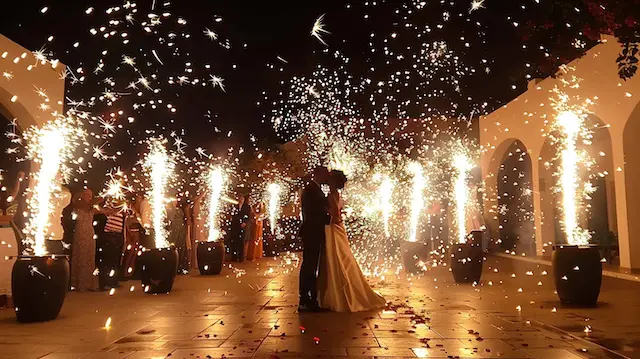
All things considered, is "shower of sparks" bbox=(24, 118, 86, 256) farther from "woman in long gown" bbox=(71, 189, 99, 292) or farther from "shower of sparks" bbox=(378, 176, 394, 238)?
"shower of sparks" bbox=(378, 176, 394, 238)

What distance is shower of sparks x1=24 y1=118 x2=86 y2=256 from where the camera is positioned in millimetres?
10617

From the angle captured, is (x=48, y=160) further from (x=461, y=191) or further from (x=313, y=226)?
(x=461, y=191)

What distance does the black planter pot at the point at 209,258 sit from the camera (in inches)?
527

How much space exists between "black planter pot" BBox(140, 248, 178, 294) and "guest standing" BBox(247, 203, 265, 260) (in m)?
8.94

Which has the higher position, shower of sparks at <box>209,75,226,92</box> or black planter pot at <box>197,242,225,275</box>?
shower of sparks at <box>209,75,226,92</box>

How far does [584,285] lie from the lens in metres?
7.70

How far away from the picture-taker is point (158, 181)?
489 inches

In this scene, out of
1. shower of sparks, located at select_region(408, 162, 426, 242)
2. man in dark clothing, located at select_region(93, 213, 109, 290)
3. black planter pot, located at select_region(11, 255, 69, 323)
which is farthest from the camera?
shower of sparks, located at select_region(408, 162, 426, 242)

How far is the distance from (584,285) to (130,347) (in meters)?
5.77

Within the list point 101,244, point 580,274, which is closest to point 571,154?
point 580,274

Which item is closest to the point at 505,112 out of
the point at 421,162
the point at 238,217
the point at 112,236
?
the point at 421,162

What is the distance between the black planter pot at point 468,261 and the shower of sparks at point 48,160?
7282 millimetres

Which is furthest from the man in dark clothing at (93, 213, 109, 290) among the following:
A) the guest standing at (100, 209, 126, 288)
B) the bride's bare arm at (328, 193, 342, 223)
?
the bride's bare arm at (328, 193, 342, 223)

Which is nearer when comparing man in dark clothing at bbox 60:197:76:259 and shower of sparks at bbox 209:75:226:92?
man in dark clothing at bbox 60:197:76:259
